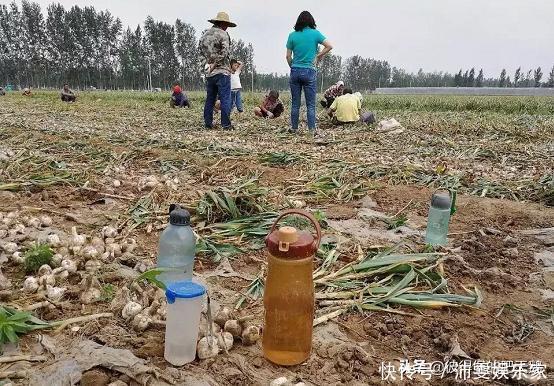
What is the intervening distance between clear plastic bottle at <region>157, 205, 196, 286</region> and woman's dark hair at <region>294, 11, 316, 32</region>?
243 inches

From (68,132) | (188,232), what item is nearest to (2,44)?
(68,132)

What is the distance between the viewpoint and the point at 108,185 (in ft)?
13.0

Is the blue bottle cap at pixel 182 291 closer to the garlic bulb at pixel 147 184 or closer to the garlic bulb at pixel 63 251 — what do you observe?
the garlic bulb at pixel 63 251

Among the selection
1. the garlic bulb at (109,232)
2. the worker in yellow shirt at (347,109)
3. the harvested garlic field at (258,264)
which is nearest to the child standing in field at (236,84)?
the worker in yellow shirt at (347,109)

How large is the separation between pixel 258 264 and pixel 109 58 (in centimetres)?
8493

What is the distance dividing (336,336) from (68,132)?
21.6 feet

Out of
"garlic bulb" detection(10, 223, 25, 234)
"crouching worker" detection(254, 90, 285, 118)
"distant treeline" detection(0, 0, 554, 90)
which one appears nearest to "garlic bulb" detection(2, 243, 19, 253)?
"garlic bulb" detection(10, 223, 25, 234)

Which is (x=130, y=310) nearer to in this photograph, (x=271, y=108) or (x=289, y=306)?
(x=289, y=306)

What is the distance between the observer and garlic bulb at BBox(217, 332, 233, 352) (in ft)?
5.47

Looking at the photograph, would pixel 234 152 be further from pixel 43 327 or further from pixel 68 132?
pixel 43 327

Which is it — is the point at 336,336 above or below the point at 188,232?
below

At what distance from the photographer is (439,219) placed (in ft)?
9.20

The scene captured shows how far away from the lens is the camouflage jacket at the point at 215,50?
770 centimetres

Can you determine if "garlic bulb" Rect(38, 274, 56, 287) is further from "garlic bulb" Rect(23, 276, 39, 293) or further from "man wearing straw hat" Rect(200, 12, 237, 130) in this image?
"man wearing straw hat" Rect(200, 12, 237, 130)
